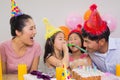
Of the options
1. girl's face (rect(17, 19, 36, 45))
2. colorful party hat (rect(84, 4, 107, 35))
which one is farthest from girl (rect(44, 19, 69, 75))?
colorful party hat (rect(84, 4, 107, 35))

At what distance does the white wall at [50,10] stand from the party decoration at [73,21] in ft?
0.32

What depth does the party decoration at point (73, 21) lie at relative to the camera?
2.26 m

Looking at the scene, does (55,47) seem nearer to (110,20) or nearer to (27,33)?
(27,33)

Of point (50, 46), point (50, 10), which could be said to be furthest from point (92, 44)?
point (50, 10)

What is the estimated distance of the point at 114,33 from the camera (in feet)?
8.41

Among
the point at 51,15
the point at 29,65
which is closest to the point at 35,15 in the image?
the point at 51,15

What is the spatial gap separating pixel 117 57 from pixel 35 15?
113 cm

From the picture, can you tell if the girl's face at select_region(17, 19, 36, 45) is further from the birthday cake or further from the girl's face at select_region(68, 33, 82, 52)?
the birthday cake

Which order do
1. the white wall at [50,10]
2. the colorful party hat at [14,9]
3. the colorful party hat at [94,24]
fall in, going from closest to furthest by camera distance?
1. the colorful party hat at [94,24]
2. the colorful party hat at [14,9]
3. the white wall at [50,10]

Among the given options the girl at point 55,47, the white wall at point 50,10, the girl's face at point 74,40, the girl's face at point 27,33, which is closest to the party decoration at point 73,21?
the white wall at point 50,10

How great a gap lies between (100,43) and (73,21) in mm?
774

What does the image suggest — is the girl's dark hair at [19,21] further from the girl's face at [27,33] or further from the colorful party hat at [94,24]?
the colorful party hat at [94,24]

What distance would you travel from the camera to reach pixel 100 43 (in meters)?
1.54

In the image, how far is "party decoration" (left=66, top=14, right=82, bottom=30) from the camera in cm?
226
